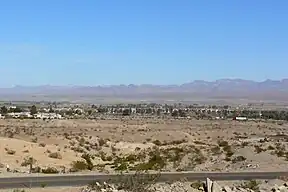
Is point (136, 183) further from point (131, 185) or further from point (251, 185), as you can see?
point (251, 185)

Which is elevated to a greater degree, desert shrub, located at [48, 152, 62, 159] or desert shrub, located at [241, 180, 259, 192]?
desert shrub, located at [241, 180, 259, 192]

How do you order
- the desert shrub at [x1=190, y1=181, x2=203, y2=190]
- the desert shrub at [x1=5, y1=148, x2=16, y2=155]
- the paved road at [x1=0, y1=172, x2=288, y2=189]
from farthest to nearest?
the desert shrub at [x1=5, y1=148, x2=16, y2=155] < the paved road at [x1=0, y1=172, x2=288, y2=189] < the desert shrub at [x1=190, y1=181, x2=203, y2=190]

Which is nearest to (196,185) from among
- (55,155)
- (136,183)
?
(136,183)

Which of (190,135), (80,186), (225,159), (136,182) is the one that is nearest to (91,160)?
(225,159)

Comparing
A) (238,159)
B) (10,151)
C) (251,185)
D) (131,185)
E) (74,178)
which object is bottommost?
(238,159)

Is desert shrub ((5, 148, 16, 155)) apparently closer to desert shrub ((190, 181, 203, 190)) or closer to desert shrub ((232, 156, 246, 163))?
desert shrub ((232, 156, 246, 163))

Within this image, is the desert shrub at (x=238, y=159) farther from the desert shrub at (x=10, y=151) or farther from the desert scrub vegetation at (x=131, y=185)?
the desert scrub vegetation at (x=131, y=185)

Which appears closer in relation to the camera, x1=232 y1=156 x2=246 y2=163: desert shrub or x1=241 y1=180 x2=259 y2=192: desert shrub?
x1=241 y1=180 x2=259 y2=192: desert shrub

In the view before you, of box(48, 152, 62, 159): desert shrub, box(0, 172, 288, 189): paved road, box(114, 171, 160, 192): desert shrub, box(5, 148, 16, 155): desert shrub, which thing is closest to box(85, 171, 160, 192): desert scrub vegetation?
box(114, 171, 160, 192): desert shrub

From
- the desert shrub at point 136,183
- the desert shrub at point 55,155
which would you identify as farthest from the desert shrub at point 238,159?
the desert shrub at point 136,183

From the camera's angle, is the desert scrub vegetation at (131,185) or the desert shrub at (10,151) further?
the desert shrub at (10,151)

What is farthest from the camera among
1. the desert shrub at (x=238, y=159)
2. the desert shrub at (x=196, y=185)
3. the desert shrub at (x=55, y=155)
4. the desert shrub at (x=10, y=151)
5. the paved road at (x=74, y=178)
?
the desert shrub at (x=55, y=155)

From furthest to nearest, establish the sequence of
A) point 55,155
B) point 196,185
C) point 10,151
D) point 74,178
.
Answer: point 55,155
point 10,151
point 74,178
point 196,185
